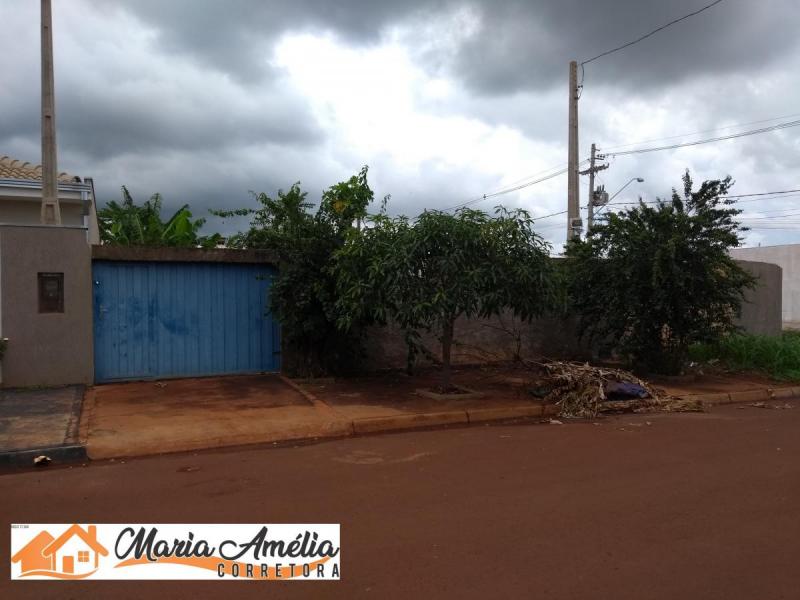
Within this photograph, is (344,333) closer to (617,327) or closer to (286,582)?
(617,327)

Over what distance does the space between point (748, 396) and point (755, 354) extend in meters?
2.91

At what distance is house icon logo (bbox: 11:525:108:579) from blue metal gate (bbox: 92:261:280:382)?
658cm

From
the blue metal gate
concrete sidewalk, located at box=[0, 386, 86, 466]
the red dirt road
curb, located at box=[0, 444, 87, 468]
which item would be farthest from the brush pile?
concrete sidewalk, located at box=[0, 386, 86, 466]

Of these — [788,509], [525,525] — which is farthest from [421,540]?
[788,509]

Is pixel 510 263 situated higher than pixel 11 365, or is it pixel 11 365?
pixel 510 263

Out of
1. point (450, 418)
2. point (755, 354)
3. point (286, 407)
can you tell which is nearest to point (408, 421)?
point (450, 418)

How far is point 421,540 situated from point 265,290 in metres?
8.02

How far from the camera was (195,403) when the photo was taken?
357 inches

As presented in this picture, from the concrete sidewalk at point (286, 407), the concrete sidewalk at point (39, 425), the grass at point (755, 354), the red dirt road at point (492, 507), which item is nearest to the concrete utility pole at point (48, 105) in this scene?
the concrete sidewalk at point (39, 425)

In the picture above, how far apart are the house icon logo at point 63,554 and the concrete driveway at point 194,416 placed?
249cm

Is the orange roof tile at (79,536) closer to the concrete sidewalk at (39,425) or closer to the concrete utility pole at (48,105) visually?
A: the concrete sidewalk at (39,425)

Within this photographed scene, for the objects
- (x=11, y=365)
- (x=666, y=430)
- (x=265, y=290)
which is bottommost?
(x=666, y=430)

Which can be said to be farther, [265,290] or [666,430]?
[265,290]

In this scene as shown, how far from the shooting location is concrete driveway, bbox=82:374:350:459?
7.10 m
